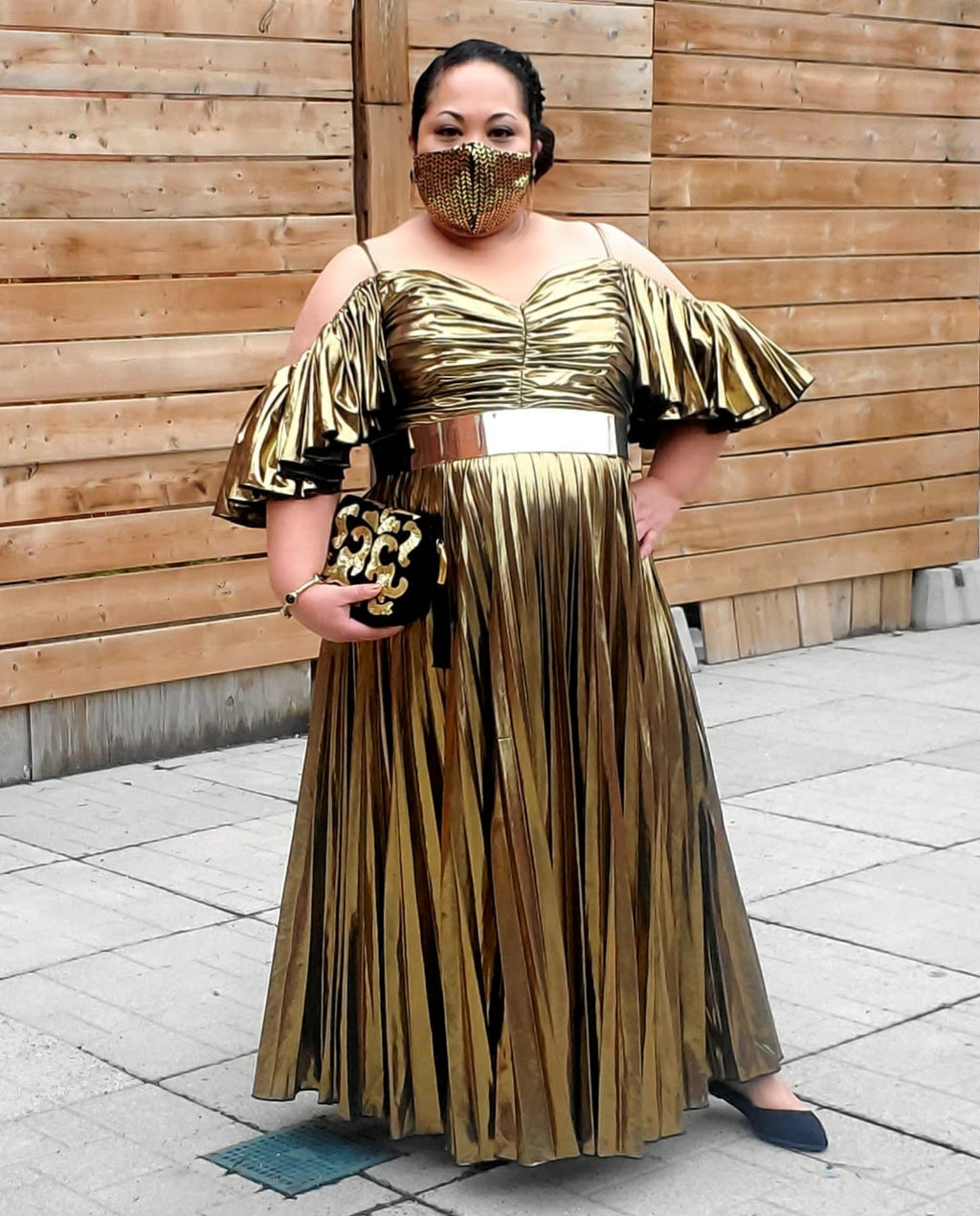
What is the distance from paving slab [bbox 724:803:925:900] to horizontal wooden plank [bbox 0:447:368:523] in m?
2.13

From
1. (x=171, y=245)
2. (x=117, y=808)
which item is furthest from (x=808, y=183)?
(x=117, y=808)

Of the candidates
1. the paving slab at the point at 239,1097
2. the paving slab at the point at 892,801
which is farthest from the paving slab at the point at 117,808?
the paving slab at the point at 239,1097

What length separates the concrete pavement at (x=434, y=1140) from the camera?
334 centimetres

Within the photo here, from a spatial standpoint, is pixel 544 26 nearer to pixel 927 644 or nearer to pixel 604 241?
pixel 927 644

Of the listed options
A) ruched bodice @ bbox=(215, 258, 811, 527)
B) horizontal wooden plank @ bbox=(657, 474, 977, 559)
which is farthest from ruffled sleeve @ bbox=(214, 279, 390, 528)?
horizontal wooden plank @ bbox=(657, 474, 977, 559)

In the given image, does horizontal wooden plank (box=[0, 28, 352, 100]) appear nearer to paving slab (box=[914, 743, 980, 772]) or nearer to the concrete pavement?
the concrete pavement

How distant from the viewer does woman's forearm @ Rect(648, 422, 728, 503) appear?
3520 millimetres

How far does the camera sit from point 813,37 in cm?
839

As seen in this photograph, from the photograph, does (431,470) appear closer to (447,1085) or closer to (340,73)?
(447,1085)

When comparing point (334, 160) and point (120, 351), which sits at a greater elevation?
point (334, 160)

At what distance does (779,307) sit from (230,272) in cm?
280

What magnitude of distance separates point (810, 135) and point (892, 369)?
1155mm

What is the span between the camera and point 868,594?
912 cm

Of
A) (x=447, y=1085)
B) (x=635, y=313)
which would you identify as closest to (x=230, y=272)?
(x=635, y=313)
